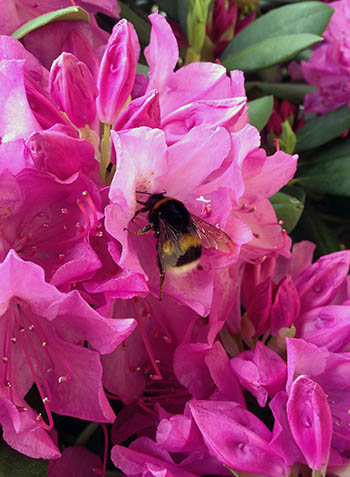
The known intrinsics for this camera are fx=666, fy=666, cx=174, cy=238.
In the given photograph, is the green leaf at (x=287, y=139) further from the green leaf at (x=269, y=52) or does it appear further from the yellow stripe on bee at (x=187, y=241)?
the yellow stripe on bee at (x=187, y=241)

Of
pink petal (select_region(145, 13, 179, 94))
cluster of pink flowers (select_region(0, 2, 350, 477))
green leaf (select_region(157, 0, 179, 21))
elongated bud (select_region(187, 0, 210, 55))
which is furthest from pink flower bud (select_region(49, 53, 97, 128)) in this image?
green leaf (select_region(157, 0, 179, 21))

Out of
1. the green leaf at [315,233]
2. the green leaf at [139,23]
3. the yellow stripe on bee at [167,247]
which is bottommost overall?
the green leaf at [315,233]

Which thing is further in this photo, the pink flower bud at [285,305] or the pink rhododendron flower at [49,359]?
the pink flower bud at [285,305]

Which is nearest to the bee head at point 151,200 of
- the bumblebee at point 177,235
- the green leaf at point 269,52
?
the bumblebee at point 177,235

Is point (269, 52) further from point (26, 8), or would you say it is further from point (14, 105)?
point (14, 105)

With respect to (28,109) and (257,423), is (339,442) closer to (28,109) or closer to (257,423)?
(257,423)

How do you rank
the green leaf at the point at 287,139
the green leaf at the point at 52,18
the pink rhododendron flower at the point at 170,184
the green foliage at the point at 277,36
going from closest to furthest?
1. the pink rhododendron flower at the point at 170,184
2. the green leaf at the point at 52,18
3. the green foliage at the point at 277,36
4. the green leaf at the point at 287,139

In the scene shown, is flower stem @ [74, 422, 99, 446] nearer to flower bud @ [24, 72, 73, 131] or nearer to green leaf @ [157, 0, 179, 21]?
flower bud @ [24, 72, 73, 131]
